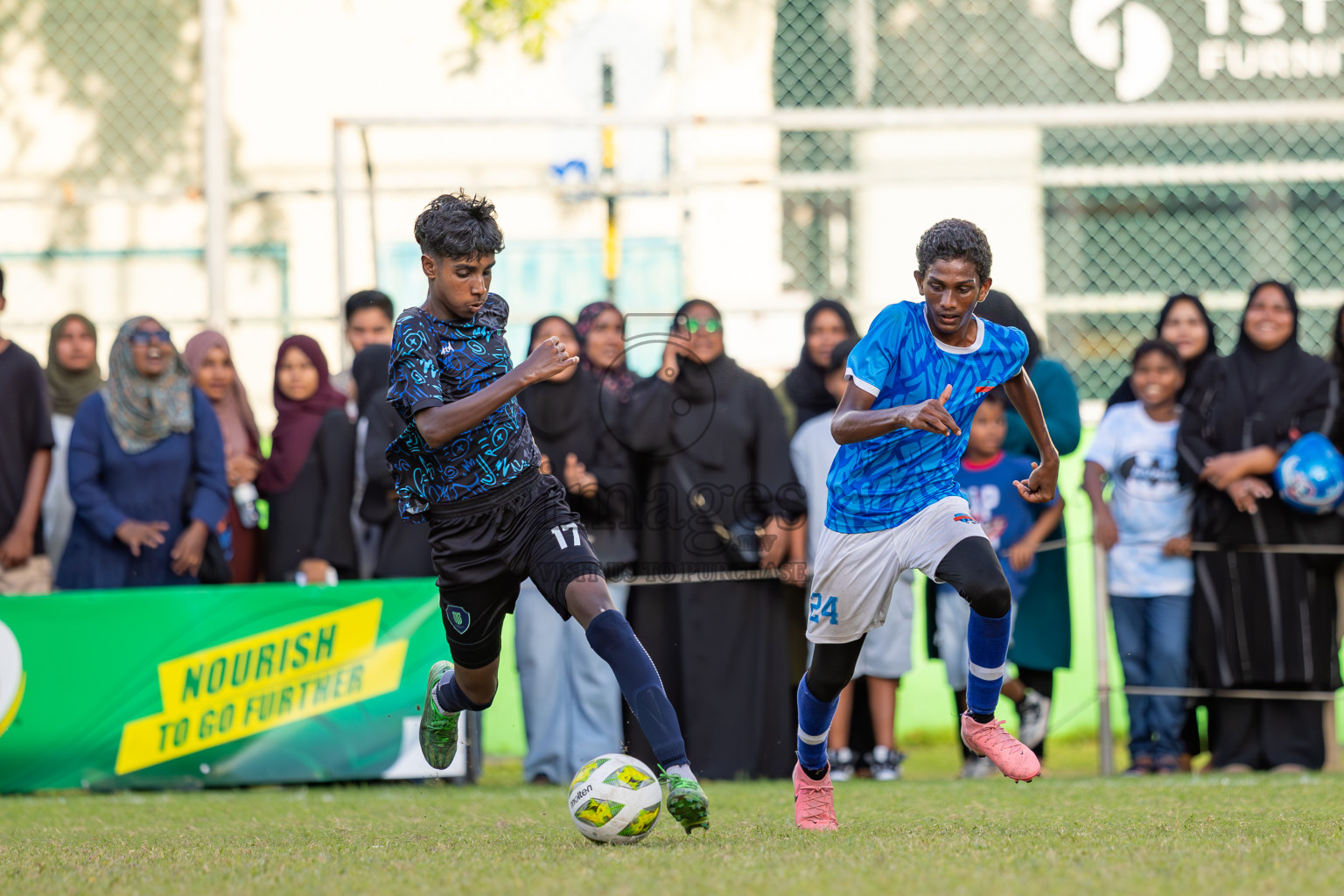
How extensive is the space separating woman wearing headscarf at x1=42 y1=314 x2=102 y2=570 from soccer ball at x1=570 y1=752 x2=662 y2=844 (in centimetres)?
534

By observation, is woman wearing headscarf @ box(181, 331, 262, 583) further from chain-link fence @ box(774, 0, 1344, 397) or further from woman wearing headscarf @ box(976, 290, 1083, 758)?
woman wearing headscarf @ box(976, 290, 1083, 758)

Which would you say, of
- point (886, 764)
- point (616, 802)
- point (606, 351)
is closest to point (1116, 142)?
point (606, 351)

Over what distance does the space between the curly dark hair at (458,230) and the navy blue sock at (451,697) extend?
5.18 feet

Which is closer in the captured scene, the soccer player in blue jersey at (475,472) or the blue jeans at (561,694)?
the soccer player in blue jersey at (475,472)

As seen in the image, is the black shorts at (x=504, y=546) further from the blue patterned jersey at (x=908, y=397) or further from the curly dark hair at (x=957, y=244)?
the curly dark hair at (x=957, y=244)

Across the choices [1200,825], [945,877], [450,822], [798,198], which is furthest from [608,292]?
[945,877]

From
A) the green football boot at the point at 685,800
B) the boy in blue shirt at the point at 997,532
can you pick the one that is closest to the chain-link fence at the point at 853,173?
the boy in blue shirt at the point at 997,532

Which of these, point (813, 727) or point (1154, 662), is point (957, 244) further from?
point (1154, 662)

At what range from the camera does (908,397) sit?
514cm

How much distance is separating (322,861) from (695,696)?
3797mm

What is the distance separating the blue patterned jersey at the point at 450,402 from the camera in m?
4.93

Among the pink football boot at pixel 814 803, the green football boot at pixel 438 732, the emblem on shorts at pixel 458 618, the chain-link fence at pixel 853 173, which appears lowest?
the pink football boot at pixel 814 803

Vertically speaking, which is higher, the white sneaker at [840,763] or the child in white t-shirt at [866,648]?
the child in white t-shirt at [866,648]

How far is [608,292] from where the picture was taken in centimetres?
1052
